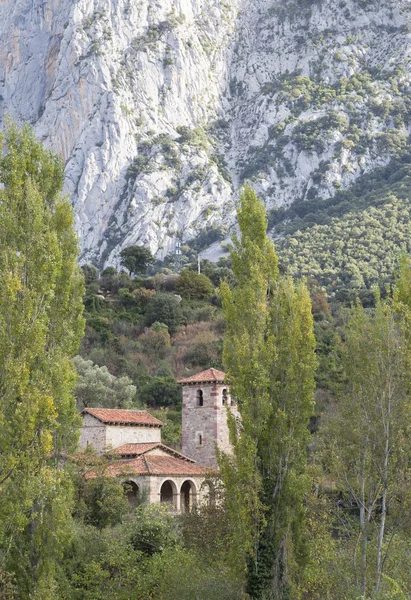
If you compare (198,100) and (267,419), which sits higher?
(198,100)

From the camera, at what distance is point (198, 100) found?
11900cm

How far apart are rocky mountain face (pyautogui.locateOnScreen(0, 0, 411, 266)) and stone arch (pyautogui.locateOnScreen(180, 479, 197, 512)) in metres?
66.9

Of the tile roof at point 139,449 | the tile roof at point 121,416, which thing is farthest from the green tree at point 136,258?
the tile roof at point 139,449

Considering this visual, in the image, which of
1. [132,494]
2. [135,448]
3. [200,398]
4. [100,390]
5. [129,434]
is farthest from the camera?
[100,390]

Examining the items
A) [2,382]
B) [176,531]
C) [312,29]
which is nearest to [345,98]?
[312,29]

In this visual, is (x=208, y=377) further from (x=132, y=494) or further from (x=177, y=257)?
(x=177, y=257)

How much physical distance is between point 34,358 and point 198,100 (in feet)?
357

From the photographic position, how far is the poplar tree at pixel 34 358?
14320 millimetres

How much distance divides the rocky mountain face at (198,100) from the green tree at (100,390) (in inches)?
2219

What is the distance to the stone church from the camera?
99.7 feet

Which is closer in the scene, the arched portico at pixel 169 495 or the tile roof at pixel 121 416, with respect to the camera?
the arched portico at pixel 169 495

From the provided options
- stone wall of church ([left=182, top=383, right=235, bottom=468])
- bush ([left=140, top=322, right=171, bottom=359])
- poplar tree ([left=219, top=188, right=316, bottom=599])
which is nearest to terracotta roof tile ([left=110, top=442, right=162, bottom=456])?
stone wall of church ([left=182, top=383, right=235, bottom=468])

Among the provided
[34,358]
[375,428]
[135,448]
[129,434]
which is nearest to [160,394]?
[129,434]

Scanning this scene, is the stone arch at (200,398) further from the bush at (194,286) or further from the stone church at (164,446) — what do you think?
the bush at (194,286)
